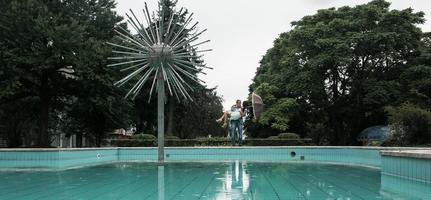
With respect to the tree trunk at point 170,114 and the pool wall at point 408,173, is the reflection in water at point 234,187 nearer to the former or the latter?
the pool wall at point 408,173

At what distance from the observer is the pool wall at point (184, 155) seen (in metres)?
20.4

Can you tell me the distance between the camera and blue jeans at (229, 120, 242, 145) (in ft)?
93.6

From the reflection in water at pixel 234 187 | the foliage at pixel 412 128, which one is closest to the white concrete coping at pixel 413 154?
the reflection in water at pixel 234 187

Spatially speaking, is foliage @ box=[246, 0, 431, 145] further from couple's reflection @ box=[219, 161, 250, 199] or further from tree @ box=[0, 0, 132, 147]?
couple's reflection @ box=[219, 161, 250, 199]

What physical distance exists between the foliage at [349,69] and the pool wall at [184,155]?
1233 cm

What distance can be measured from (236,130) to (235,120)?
106 cm

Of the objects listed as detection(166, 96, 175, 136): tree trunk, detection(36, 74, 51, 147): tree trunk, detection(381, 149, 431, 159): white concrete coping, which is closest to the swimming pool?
detection(381, 149, 431, 159): white concrete coping

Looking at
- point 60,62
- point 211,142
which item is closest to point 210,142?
point 211,142

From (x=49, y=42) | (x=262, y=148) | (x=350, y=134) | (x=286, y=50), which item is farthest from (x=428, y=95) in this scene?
(x=49, y=42)

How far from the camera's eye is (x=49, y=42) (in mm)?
26266

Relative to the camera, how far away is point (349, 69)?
4031 cm

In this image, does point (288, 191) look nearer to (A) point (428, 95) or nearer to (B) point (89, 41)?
(B) point (89, 41)

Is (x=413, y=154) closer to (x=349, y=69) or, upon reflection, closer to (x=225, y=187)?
(x=225, y=187)

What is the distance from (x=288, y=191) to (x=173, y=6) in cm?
3814
